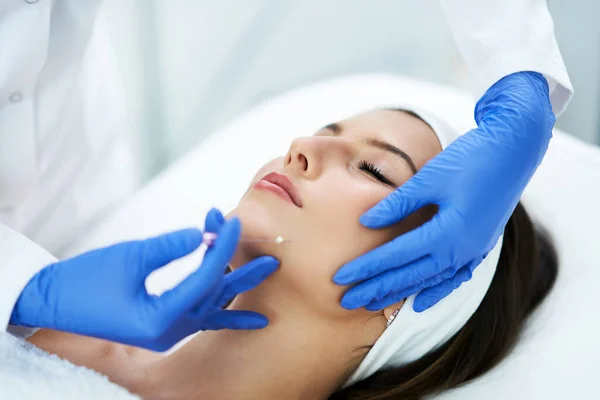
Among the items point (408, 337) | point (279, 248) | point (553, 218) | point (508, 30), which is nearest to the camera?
point (279, 248)

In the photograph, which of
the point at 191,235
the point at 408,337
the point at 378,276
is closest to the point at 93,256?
the point at 191,235

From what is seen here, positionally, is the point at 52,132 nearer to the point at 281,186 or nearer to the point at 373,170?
the point at 281,186

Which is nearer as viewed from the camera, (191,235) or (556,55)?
(191,235)

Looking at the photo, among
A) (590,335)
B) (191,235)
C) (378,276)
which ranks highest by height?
(191,235)

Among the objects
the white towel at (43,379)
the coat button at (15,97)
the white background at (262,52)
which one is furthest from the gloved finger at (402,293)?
the white background at (262,52)

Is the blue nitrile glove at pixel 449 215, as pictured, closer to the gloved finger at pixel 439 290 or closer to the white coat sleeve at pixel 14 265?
the gloved finger at pixel 439 290

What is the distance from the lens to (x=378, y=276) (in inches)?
41.8

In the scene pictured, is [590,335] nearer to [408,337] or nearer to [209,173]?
[408,337]

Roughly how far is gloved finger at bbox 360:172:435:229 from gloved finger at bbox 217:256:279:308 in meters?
0.16

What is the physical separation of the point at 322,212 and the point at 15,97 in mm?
631

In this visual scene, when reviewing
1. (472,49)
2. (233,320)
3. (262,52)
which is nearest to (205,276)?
(233,320)

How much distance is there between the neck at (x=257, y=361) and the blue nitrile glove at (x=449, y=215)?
0.09 m

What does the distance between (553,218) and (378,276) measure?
57cm

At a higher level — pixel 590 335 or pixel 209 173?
pixel 209 173
